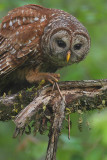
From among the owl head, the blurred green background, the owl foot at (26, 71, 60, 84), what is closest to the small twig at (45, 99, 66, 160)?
the blurred green background

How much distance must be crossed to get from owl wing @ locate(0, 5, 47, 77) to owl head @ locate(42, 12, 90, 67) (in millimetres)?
136

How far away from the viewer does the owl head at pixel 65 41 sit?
14.6 ft

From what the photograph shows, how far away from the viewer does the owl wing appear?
4.48 meters

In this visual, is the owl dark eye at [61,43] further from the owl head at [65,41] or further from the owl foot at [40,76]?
the owl foot at [40,76]

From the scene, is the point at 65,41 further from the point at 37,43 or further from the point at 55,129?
the point at 55,129

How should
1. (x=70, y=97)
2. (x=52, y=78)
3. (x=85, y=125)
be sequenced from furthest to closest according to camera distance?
(x=85, y=125), (x=52, y=78), (x=70, y=97)

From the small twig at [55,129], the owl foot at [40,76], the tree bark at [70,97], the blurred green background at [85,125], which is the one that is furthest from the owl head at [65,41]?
the small twig at [55,129]

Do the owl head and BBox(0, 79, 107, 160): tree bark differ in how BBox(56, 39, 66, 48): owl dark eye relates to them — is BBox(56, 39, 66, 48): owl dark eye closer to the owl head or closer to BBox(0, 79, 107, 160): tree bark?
the owl head

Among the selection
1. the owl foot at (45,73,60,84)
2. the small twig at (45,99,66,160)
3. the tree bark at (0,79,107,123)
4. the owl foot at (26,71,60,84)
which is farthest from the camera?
the owl foot at (26,71,60,84)

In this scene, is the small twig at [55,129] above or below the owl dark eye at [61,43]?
below

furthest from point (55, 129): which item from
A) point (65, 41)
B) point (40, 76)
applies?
point (65, 41)

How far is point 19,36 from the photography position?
4.54 meters

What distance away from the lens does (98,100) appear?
390cm

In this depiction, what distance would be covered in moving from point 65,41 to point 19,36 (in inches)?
24.2
